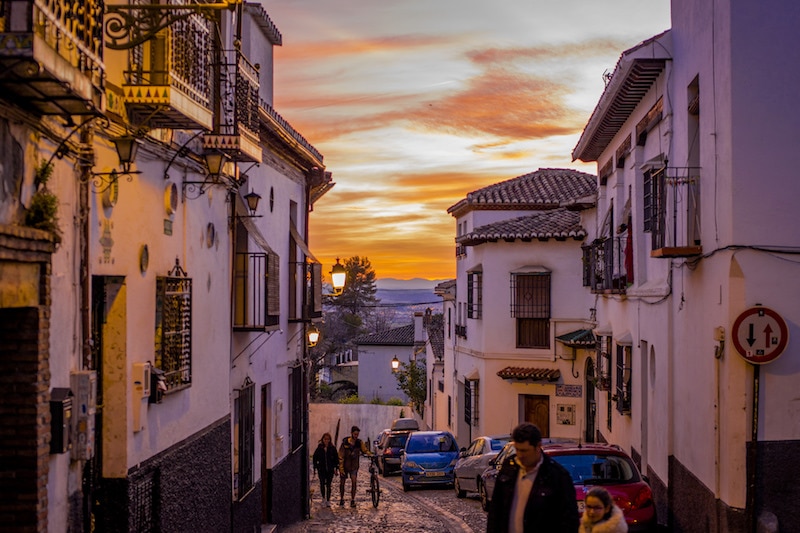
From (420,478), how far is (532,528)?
64.8 feet

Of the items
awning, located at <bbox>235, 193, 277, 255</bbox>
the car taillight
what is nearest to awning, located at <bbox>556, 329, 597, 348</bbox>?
awning, located at <bbox>235, 193, 277, 255</bbox>

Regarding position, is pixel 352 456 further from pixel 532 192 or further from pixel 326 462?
pixel 532 192

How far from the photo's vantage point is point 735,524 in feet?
35.9

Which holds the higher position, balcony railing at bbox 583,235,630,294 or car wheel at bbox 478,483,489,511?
balcony railing at bbox 583,235,630,294

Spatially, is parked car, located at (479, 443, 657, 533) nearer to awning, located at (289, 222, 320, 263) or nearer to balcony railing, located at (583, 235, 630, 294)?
balcony railing, located at (583, 235, 630, 294)

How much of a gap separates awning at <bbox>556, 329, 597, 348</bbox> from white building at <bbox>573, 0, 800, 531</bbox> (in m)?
12.9

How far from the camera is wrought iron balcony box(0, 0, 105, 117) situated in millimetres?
5777

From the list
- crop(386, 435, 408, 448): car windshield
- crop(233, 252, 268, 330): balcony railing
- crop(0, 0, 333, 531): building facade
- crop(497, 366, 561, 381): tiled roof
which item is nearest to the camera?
crop(0, 0, 333, 531): building facade

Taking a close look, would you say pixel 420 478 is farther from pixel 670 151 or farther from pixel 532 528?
pixel 532 528

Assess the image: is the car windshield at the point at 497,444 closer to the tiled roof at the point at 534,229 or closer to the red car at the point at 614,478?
the red car at the point at 614,478

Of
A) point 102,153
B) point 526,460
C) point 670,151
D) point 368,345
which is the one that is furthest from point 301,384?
point 368,345

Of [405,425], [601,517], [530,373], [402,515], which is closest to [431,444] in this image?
[530,373]

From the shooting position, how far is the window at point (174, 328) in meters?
10.7

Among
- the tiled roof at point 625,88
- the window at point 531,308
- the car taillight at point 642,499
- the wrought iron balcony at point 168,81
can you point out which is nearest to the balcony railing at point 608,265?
the tiled roof at point 625,88
